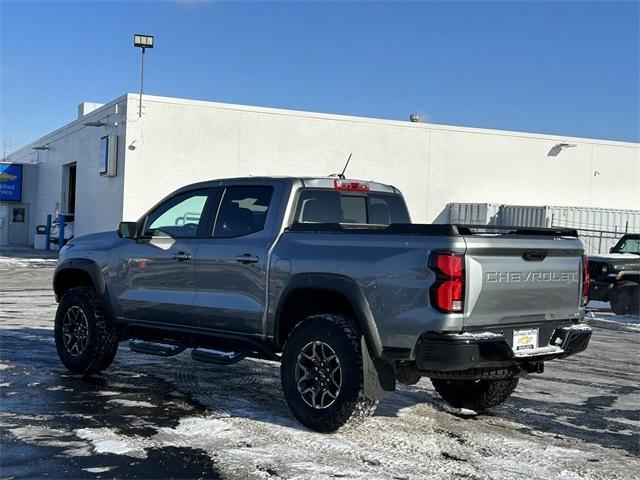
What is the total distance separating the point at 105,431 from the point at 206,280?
1577 millimetres

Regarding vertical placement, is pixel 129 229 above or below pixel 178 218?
below

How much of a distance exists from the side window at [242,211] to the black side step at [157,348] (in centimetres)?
113

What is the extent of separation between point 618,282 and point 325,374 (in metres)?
10.9

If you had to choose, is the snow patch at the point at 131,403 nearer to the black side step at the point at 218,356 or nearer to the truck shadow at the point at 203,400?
the truck shadow at the point at 203,400

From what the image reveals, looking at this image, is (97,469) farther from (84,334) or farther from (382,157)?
(382,157)

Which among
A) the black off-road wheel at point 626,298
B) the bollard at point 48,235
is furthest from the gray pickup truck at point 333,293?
the bollard at point 48,235

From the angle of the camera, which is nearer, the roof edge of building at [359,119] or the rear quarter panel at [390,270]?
the rear quarter panel at [390,270]

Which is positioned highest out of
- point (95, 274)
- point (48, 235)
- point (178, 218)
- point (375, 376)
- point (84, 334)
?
point (178, 218)

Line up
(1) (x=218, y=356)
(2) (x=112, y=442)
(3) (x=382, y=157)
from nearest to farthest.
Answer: (2) (x=112, y=442) → (1) (x=218, y=356) → (3) (x=382, y=157)

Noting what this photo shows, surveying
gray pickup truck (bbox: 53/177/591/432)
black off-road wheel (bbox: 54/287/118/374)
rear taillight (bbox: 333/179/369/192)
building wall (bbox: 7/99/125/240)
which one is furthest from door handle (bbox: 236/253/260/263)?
building wall (bbox: 7/99/125/240)

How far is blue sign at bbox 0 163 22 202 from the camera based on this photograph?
4256 cm

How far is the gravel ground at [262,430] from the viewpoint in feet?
15.9

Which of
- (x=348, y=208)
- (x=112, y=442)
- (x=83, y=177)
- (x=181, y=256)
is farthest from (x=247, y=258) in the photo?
(x=83, y=177)

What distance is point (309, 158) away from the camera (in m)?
30.8
